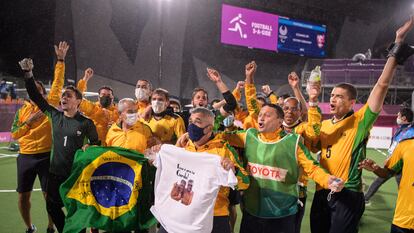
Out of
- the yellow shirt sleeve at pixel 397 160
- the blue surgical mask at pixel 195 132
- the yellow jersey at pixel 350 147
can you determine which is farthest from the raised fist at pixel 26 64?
the yellow shirt sleeve at pixel 397 160

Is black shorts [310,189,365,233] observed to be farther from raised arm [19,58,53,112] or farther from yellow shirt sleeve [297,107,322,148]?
raised arm [19,58,53,112]

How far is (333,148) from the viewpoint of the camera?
3801mm

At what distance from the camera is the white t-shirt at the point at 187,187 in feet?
10.8

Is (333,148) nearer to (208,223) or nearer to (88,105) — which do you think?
(208,223)

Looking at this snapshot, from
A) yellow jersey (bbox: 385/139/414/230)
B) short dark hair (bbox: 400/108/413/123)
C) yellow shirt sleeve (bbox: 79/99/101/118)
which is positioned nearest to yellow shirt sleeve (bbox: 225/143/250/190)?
yellow jersey (bbox: 385/139/414/230)

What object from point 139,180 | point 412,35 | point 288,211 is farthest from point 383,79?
point 412,35

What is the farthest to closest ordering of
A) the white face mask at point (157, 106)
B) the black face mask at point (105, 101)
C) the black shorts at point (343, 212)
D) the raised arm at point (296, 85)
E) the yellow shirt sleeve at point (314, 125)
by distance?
the black face mask at point (105, 101)
the white face mask at point (157, 106)
the raised arm at point (296, 85)
the yellow shirt sleeve at point (314, 125)
the black shorts at point (343, 212)

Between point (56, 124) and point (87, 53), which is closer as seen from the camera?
point (56, 124)

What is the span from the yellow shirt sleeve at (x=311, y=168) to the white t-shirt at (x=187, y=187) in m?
0.76

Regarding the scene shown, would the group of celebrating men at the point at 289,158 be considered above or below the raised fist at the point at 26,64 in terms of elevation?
below

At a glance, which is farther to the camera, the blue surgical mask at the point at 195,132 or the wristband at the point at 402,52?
the blue surgical mask at the point at 195,132

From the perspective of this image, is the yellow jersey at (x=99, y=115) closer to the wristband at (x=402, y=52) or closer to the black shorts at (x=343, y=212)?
the black shorts at (x=343, y=212)

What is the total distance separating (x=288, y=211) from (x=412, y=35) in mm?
31328

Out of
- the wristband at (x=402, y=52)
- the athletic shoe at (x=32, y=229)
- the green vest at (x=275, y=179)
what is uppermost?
the wristband at (x=402, y=52)
